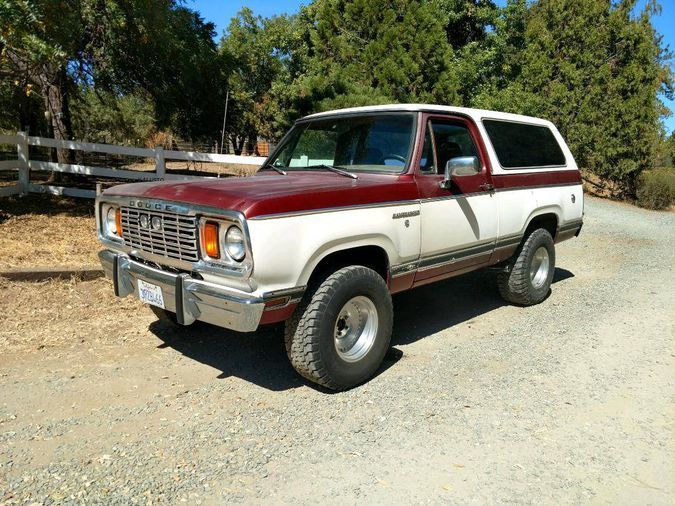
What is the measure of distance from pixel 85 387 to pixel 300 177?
7.31 feet

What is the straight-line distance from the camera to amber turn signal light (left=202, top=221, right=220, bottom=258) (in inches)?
143

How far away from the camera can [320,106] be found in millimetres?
11242

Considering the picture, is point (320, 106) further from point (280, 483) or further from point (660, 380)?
point (280, 483)

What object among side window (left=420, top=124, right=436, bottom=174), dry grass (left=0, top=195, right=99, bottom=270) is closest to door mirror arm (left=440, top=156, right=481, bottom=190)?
side window (left=420, top=124, right=436, bottom=174)

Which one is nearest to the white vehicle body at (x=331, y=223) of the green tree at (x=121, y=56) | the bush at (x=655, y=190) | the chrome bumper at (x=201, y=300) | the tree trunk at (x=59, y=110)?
the chrome bumper at (x=201, y=300)

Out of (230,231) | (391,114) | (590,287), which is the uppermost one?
(391,114)

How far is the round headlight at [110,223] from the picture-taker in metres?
4.62

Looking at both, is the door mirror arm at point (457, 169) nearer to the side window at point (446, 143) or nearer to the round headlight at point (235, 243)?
the side window at point (446, 143)

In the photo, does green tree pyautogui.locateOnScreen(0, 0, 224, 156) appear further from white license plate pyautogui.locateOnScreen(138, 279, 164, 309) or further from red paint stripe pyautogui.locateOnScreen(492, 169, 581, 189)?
red paint stripe pyautogui.locateOnScreen(492, 169, 581, 189)

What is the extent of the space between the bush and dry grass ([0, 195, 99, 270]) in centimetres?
1679

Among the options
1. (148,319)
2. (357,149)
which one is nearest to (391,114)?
(357,149)

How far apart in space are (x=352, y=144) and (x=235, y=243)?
1911 mm

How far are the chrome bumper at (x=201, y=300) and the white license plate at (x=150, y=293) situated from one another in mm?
38

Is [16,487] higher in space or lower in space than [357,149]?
lower
